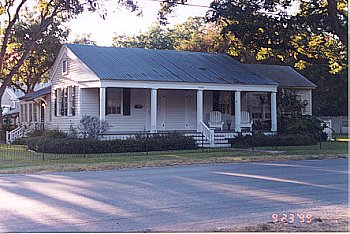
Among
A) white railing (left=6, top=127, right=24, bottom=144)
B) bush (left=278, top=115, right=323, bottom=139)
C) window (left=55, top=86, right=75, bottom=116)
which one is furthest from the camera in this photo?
white railing (left=6, top=127, right=24, bottom=144)

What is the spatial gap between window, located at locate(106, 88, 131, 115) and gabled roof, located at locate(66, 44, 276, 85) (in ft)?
5.02

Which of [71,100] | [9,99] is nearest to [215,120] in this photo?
[71,100]

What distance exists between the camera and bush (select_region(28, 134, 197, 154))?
2569 cm

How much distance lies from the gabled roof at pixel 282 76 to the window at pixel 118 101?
424 inches

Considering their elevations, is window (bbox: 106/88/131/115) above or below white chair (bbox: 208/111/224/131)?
above

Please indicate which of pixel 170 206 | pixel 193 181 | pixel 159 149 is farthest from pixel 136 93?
pixel 170 206

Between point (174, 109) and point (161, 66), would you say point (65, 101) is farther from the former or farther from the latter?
point (174, 109)

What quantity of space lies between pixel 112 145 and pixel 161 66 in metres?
8.05

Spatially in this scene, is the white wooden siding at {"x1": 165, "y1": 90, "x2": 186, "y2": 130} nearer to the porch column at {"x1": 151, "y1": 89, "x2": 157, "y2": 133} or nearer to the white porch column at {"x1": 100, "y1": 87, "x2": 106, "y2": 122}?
the porch column at {"x1": 151, "y1": 89, "x2": 157, "y2": 133}

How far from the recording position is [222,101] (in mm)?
34906

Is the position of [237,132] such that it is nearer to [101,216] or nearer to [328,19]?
[328,19]

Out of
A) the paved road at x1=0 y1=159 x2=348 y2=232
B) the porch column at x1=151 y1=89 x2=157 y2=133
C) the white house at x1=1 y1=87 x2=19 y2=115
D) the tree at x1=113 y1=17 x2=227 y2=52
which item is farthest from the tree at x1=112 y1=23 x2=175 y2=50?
the paved road at x1=0 y1=159 x2=348 y2=232

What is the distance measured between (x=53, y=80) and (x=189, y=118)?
9.74 m

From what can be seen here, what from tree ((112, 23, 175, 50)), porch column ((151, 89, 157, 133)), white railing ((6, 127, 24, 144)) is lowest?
white railing ((6, 127, 24, 144))
